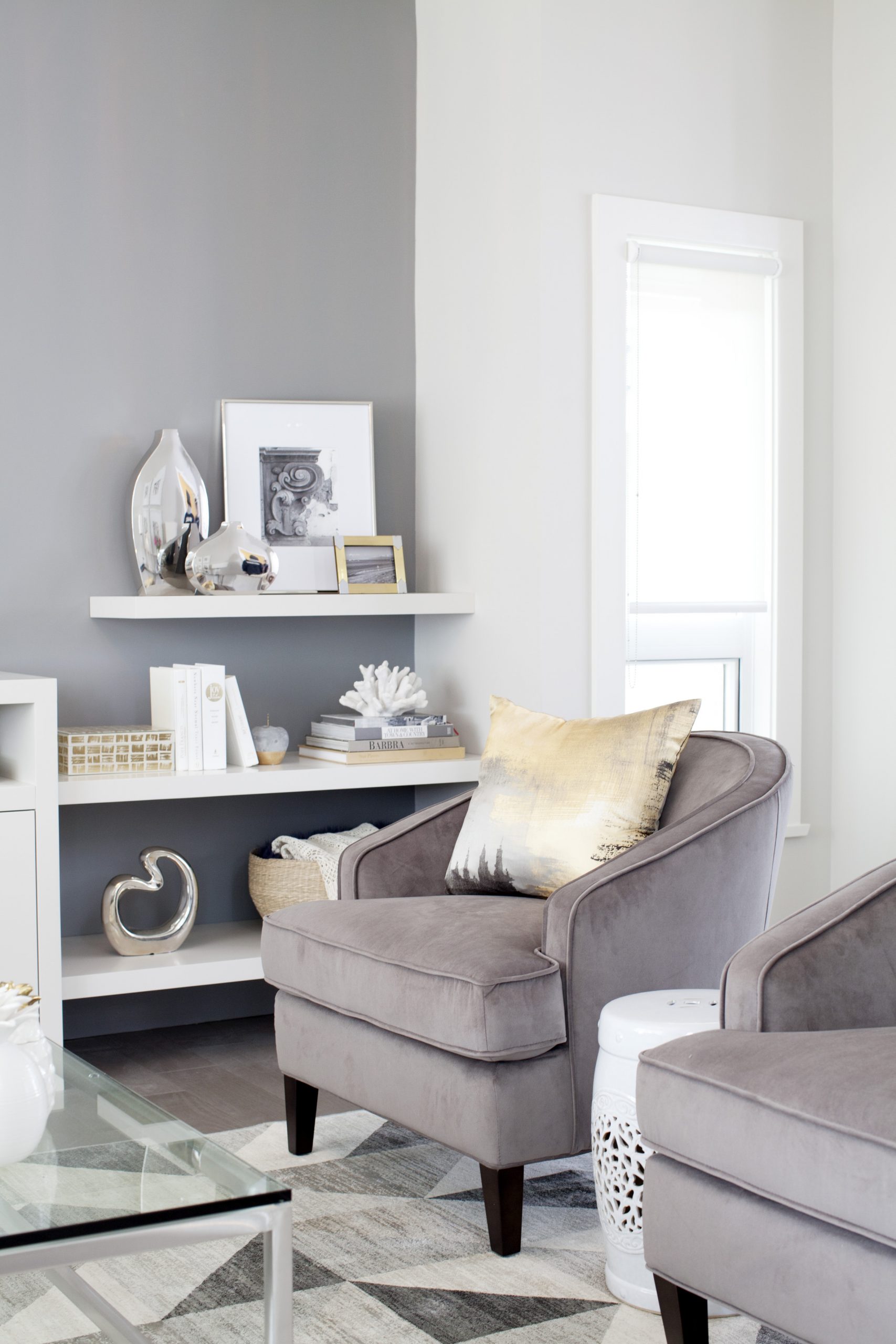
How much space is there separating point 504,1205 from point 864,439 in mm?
2143

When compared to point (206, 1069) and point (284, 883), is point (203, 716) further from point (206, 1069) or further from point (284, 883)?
point (206, 1069)

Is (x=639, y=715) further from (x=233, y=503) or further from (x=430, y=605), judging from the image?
(x=233, y=503)

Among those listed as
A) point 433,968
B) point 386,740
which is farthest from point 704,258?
point 433,968

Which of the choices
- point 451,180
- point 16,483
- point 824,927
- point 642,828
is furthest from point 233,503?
point 824,927

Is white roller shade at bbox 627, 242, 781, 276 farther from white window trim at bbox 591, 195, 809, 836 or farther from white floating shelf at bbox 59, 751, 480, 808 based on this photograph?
white floating shelf at bbox 59, 751, 480, 808

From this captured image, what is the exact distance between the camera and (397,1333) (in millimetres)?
1825

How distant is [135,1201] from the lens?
1361 mm

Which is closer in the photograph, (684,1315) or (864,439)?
(684,1315)

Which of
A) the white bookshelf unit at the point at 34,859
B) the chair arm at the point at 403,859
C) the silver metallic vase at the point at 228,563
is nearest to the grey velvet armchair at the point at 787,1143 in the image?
the chair arm at the point at 403,859

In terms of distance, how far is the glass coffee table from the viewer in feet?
4.27

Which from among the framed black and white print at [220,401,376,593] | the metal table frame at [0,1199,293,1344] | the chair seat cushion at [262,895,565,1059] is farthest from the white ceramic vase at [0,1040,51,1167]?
the framed black and white print at [220,401,376,593]

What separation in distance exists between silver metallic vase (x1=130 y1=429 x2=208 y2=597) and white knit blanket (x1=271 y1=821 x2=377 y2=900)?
68 cm

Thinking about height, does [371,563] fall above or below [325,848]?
above

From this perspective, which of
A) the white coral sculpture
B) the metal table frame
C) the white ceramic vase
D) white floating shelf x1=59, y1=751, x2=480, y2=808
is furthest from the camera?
the white coral sculpture
